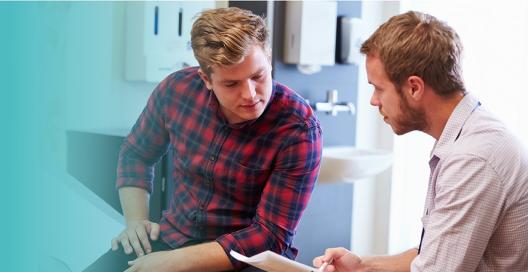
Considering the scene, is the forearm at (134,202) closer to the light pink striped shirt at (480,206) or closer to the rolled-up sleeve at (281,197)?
the rolled-up sleeve at (281,197)

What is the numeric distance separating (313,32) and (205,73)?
999 mm

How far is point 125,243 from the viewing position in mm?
1562

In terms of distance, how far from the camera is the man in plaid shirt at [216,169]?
5.24 feet

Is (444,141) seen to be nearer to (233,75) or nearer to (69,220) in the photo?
→ (233,75)

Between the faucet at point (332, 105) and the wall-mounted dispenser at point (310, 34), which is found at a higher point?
the wall-mounted dispenser at point (310, 34)

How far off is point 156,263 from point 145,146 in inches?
10.5

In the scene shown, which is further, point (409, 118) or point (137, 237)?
point (137, 237)

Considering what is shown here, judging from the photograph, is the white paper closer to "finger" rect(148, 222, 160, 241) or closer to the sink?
"finger" rect(148, 222, 160, 241)

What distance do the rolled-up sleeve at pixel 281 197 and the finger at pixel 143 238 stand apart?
0.16 m

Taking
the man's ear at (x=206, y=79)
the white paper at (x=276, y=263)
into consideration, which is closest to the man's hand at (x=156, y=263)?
the white paper at (x=276, y=263)

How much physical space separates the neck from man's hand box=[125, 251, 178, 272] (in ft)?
2.10

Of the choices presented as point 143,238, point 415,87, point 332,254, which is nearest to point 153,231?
point 143,238
